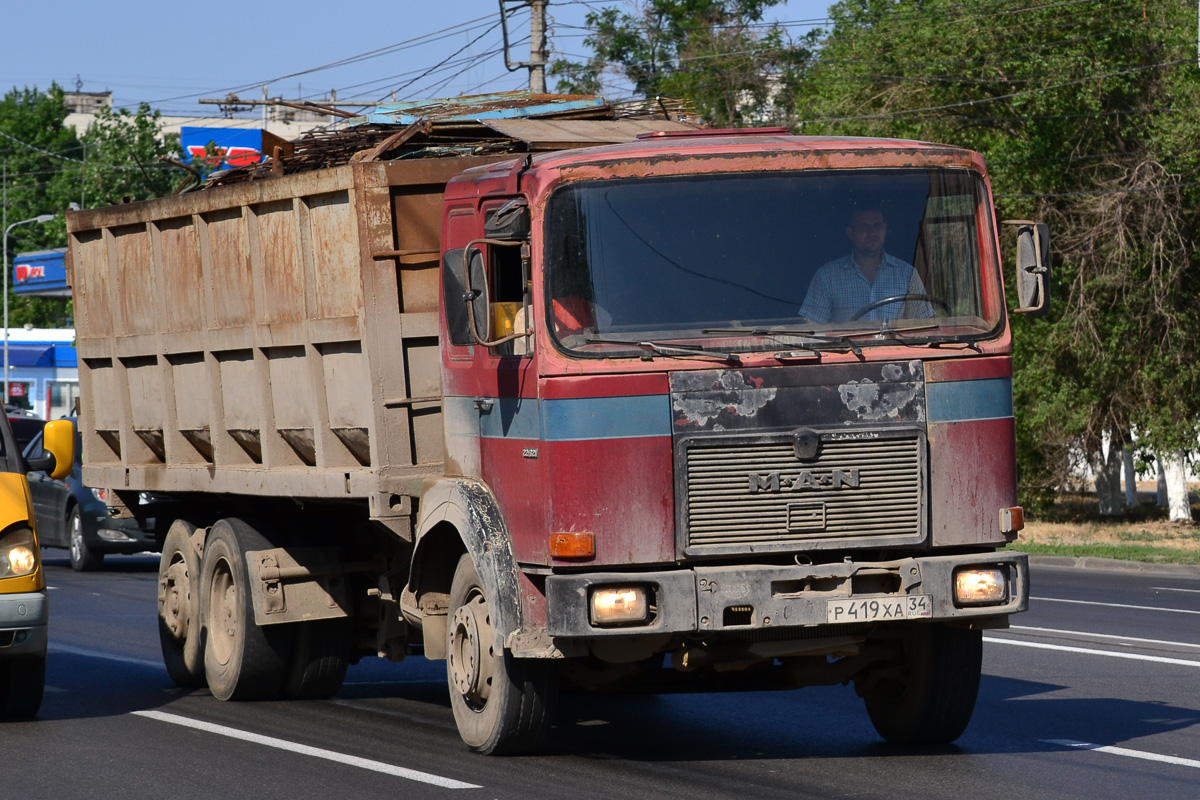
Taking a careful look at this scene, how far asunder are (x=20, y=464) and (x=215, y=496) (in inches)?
75.3

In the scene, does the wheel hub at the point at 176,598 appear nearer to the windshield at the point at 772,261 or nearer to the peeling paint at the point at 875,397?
the windshield at the point at 772,261

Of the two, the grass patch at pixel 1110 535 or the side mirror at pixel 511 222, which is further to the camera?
the grass patch at pixel 1110 535

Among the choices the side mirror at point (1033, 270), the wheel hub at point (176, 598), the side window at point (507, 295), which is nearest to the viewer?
the side window at point (507, 295)

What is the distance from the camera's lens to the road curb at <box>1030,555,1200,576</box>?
22.6 m

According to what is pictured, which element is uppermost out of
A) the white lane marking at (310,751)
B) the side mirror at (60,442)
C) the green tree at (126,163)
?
the green tree at (126,163)

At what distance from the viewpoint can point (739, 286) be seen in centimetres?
771

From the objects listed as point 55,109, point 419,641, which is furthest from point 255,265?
point 55,109

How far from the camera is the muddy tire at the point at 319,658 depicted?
1057 centimetres

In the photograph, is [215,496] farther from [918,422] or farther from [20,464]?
[918,422]

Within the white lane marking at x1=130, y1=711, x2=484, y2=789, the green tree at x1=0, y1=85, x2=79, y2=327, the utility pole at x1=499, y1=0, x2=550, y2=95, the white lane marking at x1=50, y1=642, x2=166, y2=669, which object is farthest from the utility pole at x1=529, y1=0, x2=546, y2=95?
the green tree at x1=0, y1=85, x2=79, y2=327

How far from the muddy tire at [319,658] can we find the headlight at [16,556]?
182 cm

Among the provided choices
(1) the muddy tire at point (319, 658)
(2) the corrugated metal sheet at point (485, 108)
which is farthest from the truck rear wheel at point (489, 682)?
(2) the corrugated metal sheet at point (485, 108)

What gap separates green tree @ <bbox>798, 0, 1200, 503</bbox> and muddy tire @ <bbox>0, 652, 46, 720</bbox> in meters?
20.1

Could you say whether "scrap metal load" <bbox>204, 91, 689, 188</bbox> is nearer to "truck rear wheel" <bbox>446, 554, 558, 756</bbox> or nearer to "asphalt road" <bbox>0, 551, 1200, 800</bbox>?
"truck rear wheel" <bbox>446, 554, 558, 756</bbox>
